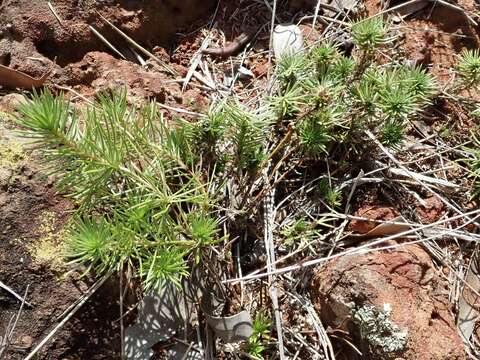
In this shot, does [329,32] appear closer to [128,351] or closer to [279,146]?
[279,146]

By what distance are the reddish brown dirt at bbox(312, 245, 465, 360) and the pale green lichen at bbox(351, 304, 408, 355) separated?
0.04 feet

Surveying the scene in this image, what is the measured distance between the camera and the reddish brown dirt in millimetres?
1980

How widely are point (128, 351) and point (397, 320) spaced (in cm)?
92

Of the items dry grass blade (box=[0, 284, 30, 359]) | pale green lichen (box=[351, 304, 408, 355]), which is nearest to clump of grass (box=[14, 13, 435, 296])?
dry grass blade (box=[0, 284, 30, 359])

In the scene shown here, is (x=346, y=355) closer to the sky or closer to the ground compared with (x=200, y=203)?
closer to the ground

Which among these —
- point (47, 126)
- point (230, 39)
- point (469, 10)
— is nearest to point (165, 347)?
point (47, 126)

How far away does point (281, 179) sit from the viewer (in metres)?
2.30

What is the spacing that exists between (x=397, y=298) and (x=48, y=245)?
3.99 ft

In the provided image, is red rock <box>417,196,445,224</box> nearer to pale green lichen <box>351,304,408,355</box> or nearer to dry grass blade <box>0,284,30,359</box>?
pale green lichen <box>351,304,408,355</box>

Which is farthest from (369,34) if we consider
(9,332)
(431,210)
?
(9,332)

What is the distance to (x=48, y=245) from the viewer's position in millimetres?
2080

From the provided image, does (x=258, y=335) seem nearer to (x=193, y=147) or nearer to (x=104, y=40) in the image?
(x=193, y=147)

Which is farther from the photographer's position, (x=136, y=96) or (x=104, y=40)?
(x=104, y=40)

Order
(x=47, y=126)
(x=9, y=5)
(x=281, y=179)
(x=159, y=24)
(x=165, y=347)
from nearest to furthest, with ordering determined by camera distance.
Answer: (x=47, y=126)
(x=165, y=347)
(x=281, y=179)
(x=9, y=5)
(x=159, y=24)
